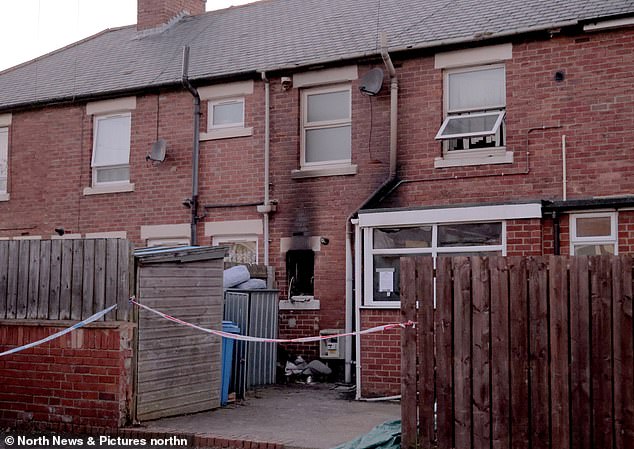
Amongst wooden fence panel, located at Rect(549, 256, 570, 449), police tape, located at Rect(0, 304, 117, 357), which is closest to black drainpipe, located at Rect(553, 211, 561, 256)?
wooden fence panel, located at Rect(549, 256, 570, 449)

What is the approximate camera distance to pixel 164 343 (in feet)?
32.8

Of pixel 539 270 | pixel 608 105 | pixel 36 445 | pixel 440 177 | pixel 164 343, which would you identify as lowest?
pixel 36 445

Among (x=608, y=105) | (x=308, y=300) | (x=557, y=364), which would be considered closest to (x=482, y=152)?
(x=608, y=105)

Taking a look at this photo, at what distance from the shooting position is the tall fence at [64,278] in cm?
955

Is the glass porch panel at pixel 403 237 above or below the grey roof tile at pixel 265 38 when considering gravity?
below

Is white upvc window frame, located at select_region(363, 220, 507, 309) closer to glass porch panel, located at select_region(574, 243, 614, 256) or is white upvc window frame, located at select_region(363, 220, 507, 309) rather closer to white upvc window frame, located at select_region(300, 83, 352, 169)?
glass porch panel, located at select_region(574, 243, 614, 256)

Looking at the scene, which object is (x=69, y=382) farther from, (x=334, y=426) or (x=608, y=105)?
(x=608, y=105)

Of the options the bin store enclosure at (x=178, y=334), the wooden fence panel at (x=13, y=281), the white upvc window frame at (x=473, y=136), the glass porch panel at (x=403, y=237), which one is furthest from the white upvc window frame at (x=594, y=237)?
the wooden fence panel at (x=13, y=281)

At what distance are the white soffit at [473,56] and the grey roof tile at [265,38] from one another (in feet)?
0.92

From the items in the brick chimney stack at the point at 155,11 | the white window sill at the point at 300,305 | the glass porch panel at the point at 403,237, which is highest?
the brick chimney stack at the point at 155,11

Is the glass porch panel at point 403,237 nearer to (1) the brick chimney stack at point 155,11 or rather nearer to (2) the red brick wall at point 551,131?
(2) the red brick wall at point 551,131

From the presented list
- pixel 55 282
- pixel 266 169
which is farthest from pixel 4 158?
pixel 55 282

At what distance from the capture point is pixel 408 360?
25.0ft

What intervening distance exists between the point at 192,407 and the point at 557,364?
5.10 metres
